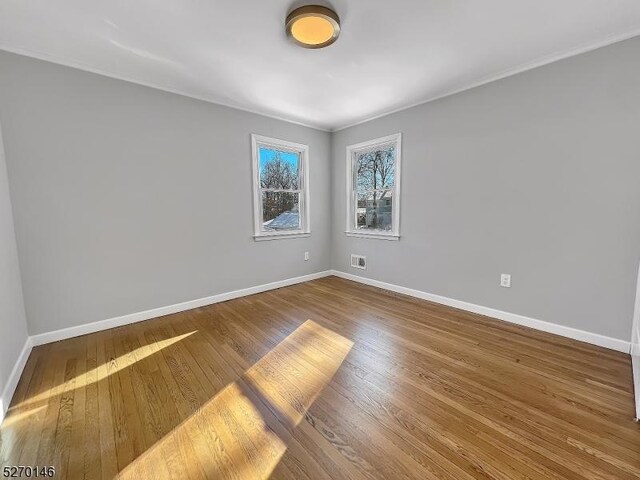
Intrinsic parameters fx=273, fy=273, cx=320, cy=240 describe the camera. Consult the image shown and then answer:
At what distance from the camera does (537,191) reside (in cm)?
252

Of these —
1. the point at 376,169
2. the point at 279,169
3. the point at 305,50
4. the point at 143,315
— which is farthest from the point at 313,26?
the point at 143,315

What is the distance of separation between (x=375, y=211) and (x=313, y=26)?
260 centimetres

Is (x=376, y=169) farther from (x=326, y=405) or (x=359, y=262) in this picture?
(x=326, y=405)

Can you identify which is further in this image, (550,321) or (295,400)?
(550,321)

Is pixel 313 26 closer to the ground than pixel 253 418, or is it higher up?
higher up

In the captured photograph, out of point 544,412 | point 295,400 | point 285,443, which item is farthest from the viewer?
point 295,400

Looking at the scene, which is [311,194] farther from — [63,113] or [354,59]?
[63,113]

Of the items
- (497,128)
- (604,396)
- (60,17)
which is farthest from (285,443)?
(497,128)

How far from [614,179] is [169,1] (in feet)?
11.4

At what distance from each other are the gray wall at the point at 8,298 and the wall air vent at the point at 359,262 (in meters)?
3.66

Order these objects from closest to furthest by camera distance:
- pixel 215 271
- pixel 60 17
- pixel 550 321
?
1. pixel 60 17
2. pixel 550 321
3. pixel 215 271

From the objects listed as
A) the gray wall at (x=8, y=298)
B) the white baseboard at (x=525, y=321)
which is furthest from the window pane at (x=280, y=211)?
the gray wall at (x=8, y=298)

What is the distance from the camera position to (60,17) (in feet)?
6.09

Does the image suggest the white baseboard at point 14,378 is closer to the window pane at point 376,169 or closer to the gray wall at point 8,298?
the gray wall at point 8,298
